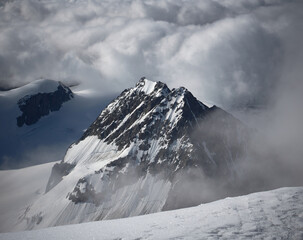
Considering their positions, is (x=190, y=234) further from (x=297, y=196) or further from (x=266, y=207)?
(x=297, y=196)

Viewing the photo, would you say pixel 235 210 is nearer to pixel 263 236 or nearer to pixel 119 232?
pixel 263 236

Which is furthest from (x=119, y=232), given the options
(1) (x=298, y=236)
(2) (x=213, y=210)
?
(1) (x=298, y=236)

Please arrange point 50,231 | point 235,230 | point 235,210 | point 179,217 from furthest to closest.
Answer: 1. point 50,231
2. point 179,217
3. point 235,210
4. point 235,230

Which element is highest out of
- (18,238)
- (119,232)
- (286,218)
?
(286,218)

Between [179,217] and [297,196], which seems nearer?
[297,196]

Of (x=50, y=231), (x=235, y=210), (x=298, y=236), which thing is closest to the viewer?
(x=298, y=236)

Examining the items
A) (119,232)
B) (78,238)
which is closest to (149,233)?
(119,232)

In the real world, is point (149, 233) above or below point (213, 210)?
below
